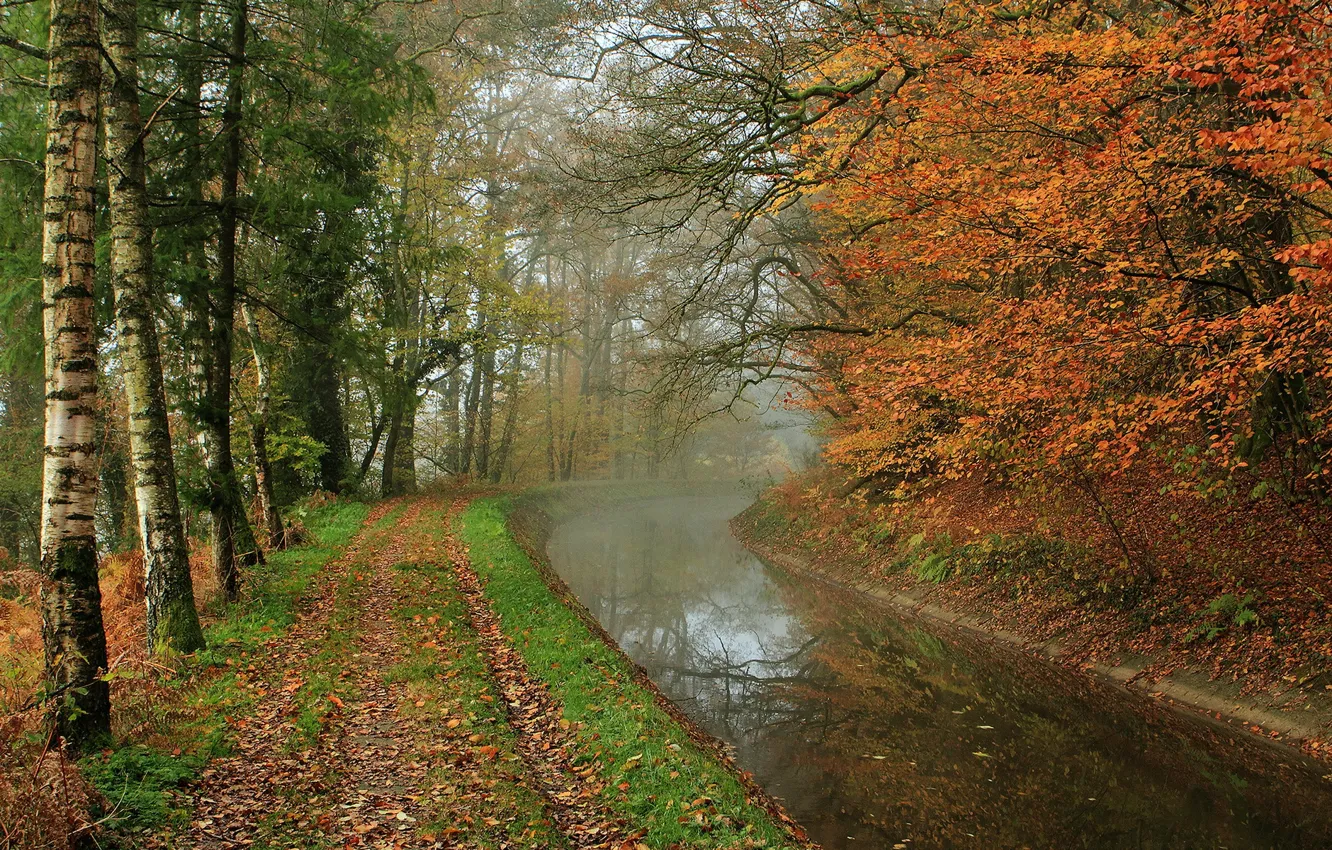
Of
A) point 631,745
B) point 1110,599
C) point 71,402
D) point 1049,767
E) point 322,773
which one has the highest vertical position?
point 71,402

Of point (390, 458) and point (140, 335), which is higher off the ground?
point (140, 335)

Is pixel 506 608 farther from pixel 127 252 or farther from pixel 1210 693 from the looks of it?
pixel 1210 693

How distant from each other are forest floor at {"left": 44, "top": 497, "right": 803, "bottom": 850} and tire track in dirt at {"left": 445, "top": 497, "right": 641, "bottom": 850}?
0.02 metres

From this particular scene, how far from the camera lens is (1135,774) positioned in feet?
24.2

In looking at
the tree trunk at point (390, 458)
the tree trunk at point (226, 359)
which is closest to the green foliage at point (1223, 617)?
the tree trunk at point (226, 359)

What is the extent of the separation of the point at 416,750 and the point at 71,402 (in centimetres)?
314

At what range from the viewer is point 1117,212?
764 centimetres

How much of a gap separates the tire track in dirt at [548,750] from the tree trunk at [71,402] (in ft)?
9.15

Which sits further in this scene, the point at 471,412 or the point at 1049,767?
the point at 471,412

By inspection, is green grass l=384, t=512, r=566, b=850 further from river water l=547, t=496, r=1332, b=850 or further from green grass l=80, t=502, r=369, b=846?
river water l=547, t=496, r=1332, b=850

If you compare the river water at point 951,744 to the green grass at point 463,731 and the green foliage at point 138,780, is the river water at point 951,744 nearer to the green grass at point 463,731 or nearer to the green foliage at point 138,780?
the green grass at point 463,731

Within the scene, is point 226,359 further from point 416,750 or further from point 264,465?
point 416,750

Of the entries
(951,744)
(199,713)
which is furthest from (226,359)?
A: (951,744)

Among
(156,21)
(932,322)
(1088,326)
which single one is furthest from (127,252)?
(932,322)
